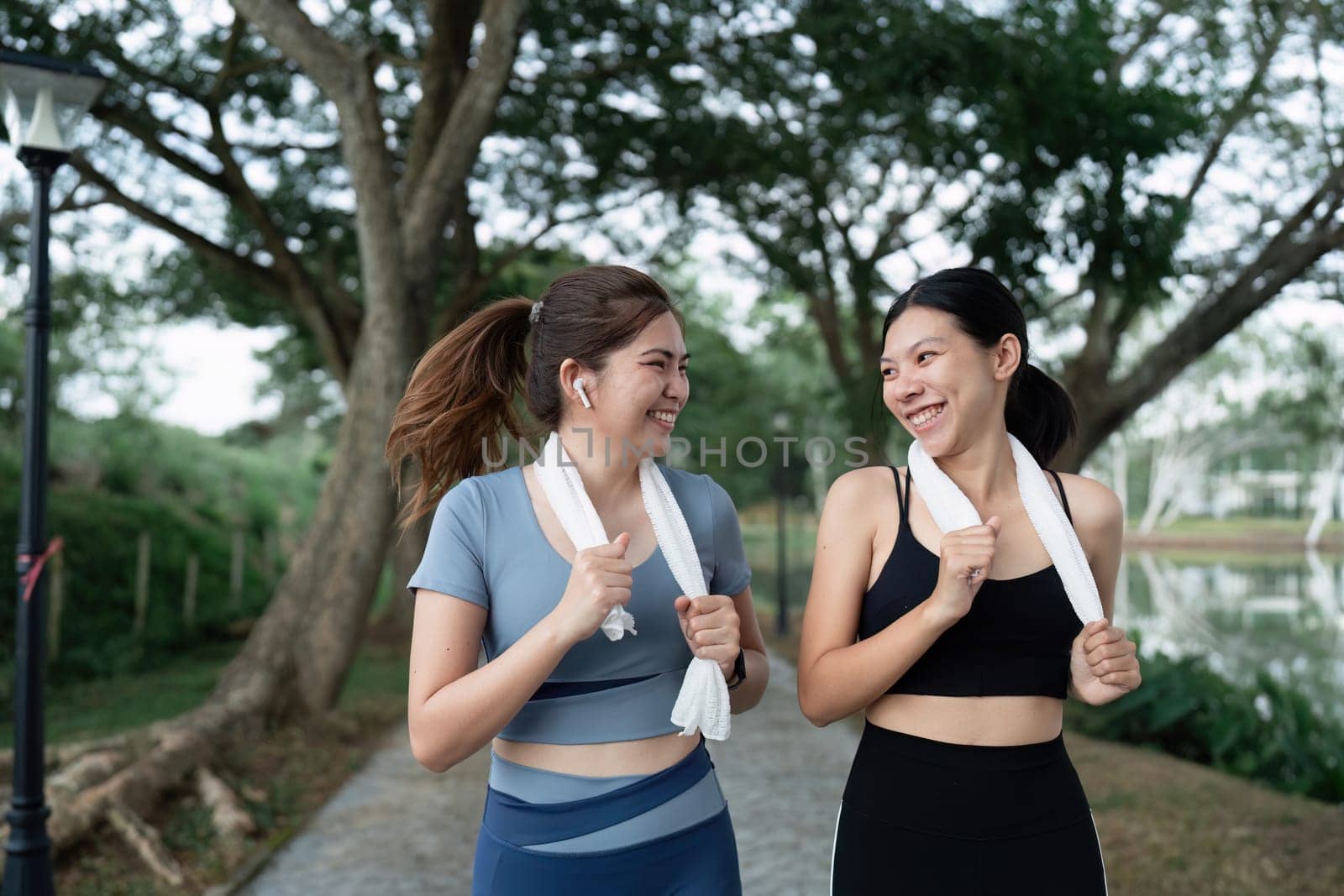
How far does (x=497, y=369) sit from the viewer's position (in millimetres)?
2234

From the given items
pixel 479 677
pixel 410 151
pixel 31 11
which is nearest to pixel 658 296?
pixel 479 677

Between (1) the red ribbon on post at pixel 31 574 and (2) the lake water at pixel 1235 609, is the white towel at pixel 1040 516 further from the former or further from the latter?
(2) the lake water at pixel 1235 609

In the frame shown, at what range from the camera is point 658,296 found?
2.04 m

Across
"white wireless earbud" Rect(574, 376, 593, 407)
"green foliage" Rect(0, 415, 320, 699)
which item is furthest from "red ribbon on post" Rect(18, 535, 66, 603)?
"green foliage" Rect(0, 415, 320, 699)

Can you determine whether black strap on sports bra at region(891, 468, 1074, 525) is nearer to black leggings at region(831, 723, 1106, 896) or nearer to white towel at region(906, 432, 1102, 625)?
white towel at region(906, 432, 1102, 625)

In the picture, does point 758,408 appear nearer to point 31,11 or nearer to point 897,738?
point 31,11

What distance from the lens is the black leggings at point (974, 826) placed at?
6.48 ft

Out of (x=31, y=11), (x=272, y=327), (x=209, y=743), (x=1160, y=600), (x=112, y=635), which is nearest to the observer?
(x=209, y=743)

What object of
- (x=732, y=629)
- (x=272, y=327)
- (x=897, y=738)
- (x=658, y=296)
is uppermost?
(x=272, y=327)

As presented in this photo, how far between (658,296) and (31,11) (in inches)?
315

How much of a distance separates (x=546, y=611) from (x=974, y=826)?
0.82 meters

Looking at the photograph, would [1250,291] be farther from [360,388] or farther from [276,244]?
[276,244]

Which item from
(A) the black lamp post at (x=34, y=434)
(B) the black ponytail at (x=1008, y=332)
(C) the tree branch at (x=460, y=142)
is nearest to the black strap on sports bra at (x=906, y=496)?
(B) the black ponytail at (x=1008, y=332)

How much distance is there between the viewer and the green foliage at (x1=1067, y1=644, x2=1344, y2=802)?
7.77 metres
